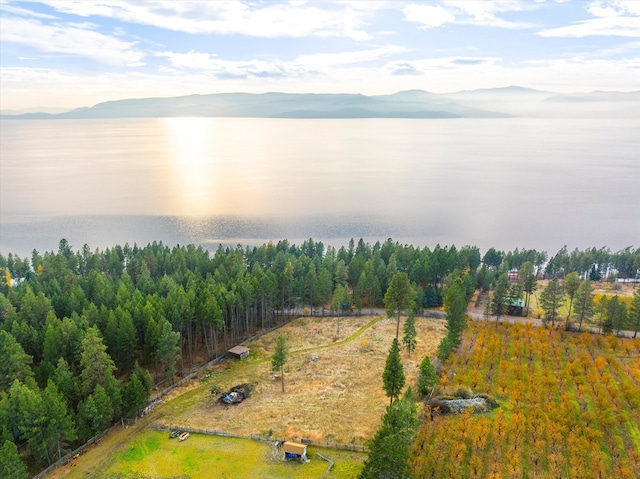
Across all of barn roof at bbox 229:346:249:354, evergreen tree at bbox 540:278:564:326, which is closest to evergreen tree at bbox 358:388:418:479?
barn roof at bbox 229:346:249:354

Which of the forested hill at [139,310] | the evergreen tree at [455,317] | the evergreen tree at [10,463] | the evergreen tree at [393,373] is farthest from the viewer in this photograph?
the evergreen tree at [455,317]

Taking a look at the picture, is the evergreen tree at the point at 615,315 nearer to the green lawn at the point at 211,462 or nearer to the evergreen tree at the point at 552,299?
the evergreen tree at the point at 552,299

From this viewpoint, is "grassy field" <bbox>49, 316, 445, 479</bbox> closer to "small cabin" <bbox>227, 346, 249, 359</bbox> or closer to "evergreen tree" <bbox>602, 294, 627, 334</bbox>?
"small cabin" <bbox>227, 346, 249, 359</bbox>

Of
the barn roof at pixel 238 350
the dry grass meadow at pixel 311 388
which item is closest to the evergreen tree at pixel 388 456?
the dry grass meadow at pixel 311 388

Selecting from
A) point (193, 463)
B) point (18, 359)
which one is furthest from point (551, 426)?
point (18, 359)

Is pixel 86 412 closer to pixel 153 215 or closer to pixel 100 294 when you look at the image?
pixel 100 294

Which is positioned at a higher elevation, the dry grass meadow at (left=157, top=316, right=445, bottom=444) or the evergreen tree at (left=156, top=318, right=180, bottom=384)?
the evergreen tree at (left=156, top=318, right=180, bottom=384)

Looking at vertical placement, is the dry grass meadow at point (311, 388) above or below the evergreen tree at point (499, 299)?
below
